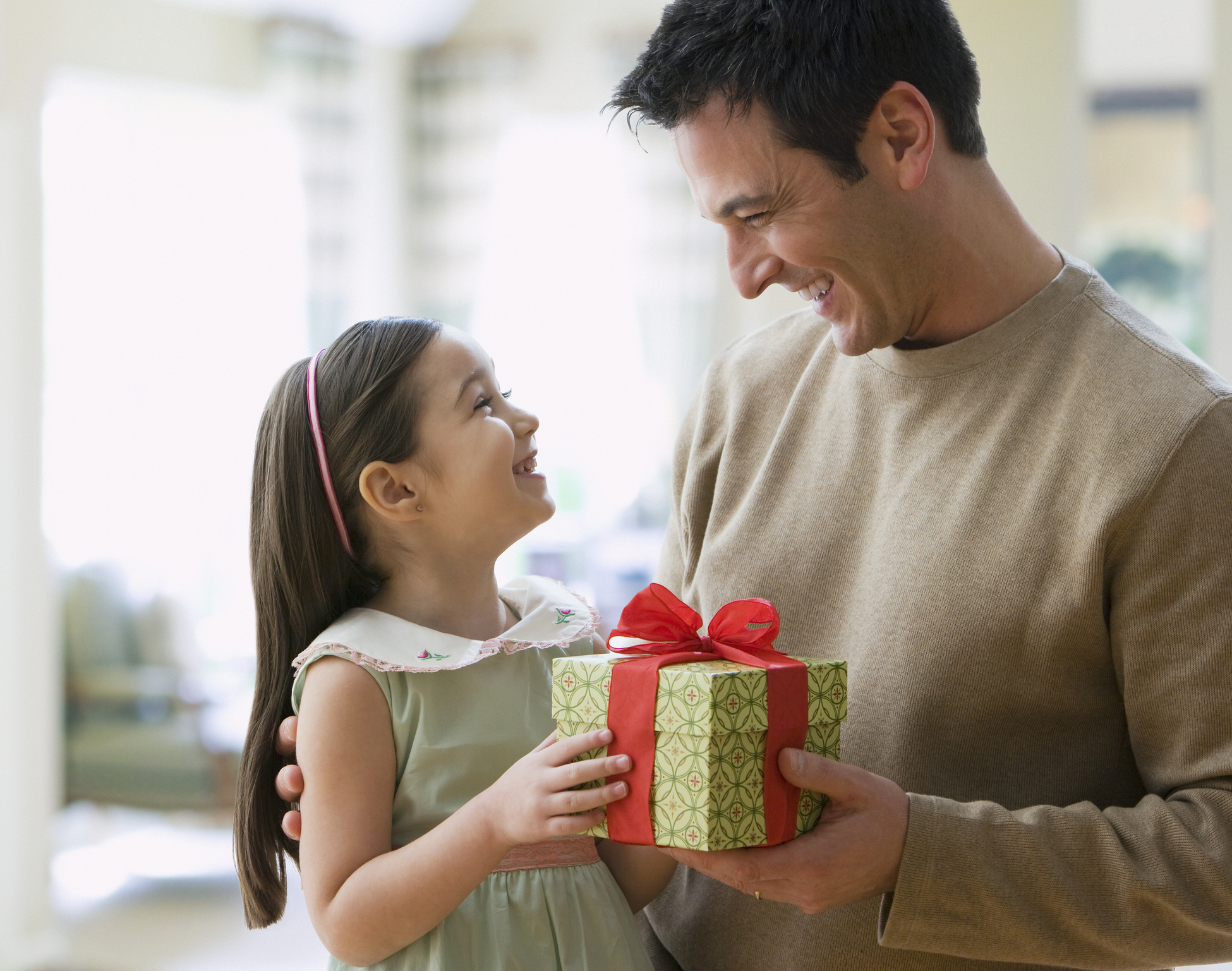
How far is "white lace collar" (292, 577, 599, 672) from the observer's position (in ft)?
3.84

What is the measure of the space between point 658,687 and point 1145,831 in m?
0.46

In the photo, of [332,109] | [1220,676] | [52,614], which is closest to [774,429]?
[1220,676]

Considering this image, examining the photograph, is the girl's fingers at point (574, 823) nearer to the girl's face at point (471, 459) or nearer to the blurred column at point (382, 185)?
the girl's face at point (471, 459)

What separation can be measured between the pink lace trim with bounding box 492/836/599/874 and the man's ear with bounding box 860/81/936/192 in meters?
0.77

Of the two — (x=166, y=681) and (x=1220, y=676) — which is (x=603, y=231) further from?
(x=1220, y=676)

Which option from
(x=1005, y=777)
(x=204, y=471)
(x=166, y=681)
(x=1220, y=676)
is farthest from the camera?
(x=204, y=471)

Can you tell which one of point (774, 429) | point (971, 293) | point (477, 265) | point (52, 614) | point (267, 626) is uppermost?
point (477, 265)

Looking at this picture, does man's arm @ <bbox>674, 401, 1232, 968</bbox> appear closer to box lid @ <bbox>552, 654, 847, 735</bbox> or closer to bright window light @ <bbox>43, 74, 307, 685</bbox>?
box lid @ <bbox>552, 654, 847, 735</bbox>

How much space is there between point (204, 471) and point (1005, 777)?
4213 mm

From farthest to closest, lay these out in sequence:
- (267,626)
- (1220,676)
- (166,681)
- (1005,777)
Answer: (166,681)
(267,626)
(1005,777)
(1220,676)

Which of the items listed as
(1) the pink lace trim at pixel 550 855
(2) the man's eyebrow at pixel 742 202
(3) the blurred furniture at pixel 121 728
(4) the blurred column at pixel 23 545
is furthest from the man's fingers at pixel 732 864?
(3) the blurred furniture at pixel 121 728

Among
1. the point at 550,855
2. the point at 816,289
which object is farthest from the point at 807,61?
the point at 550,855

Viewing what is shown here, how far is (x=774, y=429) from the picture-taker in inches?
53.9

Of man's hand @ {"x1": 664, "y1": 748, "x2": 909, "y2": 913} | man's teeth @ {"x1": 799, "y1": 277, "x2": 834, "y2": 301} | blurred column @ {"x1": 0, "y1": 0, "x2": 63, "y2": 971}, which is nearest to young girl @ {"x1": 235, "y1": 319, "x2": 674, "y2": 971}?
man's hand @ {"x1": 664, "y1": 748, "x2": 909, "y2": 913}
